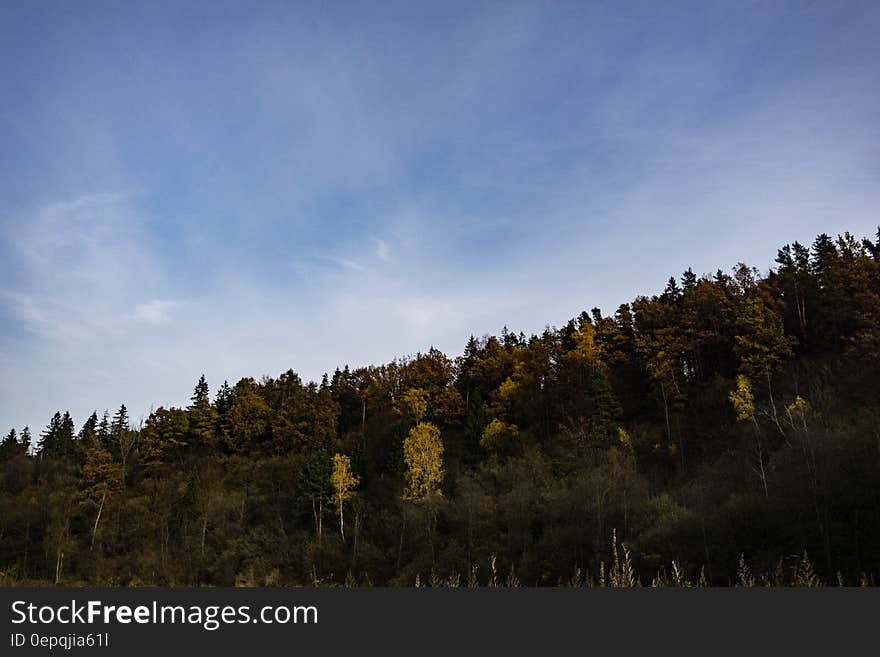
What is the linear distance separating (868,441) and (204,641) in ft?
129

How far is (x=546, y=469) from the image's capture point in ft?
165

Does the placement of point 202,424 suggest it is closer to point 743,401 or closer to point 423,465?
point 423,465

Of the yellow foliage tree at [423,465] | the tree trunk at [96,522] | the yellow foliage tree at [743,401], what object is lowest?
the tree trunk at [96,522]

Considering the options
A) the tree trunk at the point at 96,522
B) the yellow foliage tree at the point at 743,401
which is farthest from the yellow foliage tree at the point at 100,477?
the yellow foliage tree at the point at 743,401

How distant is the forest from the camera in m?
33.8

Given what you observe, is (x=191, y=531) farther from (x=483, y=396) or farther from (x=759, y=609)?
(x=759, y=609)

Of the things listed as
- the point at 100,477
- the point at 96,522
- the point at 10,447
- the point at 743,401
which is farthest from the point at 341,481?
the point at 10,447

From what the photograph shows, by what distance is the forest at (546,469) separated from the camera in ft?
111

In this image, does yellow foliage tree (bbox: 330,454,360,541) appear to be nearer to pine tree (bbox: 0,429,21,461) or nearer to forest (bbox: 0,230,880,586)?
forest (bbox: 0,230,880,586)

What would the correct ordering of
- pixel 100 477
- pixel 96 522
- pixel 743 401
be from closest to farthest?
1. pixel 743 401
2. pixel 96 522
3. pixel 100 477

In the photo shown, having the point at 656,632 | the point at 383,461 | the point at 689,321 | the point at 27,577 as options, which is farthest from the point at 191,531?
the point at 656,632

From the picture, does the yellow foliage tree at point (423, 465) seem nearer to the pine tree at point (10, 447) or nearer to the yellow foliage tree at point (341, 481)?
the yellow foliage tree at point (341, 481)

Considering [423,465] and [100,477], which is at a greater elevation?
[100,477]

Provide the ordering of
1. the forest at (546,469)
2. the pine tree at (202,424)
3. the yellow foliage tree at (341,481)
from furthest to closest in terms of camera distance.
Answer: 1. the pine tree at (202,424)
2. the yellow foliage tree at (341,481)
3. the forest at (546,469)
